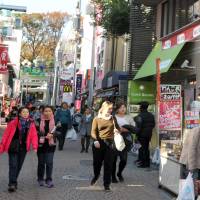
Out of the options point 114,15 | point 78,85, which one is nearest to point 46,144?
point 114,15

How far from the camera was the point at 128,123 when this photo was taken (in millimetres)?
10617

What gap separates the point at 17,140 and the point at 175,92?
487 centimetres

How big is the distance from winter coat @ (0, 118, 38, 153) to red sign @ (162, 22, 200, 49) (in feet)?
21.4

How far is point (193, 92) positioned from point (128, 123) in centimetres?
503

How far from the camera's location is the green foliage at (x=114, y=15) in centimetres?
2194

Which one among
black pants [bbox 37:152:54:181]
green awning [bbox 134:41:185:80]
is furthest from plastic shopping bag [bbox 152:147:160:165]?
black pants [bbox 37:152:54:181]

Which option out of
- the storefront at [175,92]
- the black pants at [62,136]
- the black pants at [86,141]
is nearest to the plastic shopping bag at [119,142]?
the storefront at [175,92]

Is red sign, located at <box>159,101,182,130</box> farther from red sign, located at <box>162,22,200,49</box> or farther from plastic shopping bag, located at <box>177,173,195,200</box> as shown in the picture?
plastic shopping bag, located at <box>177,173,195,200</box>

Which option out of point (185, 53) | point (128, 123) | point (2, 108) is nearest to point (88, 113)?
point (185, 53)

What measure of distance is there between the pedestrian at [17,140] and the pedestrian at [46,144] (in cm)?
38

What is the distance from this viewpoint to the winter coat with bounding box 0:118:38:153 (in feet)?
29.5

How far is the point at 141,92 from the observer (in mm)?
18812

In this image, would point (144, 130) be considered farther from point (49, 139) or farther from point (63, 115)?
Answer: point (63, 115)

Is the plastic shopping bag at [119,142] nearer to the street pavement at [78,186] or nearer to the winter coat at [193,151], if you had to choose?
the street pavement at [78,186]
